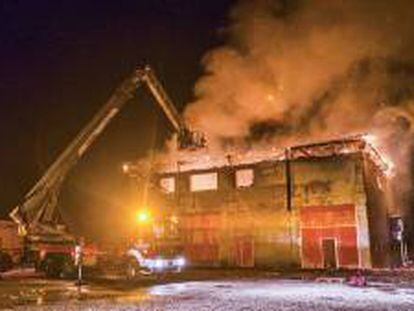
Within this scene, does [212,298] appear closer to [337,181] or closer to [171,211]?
[337,181]

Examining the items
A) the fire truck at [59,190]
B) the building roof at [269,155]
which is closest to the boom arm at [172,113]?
the fire truck at [59,190]

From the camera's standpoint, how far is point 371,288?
1588 cm

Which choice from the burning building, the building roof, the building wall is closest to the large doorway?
the burning building

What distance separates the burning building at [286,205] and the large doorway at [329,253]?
2.3 inches

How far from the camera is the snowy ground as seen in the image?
1150 centimetres

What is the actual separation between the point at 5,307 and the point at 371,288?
10.9 m

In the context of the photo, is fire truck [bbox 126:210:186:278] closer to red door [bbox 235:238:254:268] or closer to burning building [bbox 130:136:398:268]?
burning building [bbox 130:136:398:268]

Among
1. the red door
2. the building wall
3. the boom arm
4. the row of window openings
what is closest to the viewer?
the boom arm

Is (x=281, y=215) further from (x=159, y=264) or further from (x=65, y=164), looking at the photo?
(x=65, y=164)

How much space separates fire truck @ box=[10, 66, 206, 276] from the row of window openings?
7540 mm

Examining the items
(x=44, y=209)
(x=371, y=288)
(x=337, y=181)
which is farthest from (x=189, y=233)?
(x=371, y=288)

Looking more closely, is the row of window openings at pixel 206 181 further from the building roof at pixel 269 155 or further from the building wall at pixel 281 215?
the building roof at pixel 269 155

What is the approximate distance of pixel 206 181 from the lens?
34.9 meters

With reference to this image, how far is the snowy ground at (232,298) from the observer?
1150 cm
